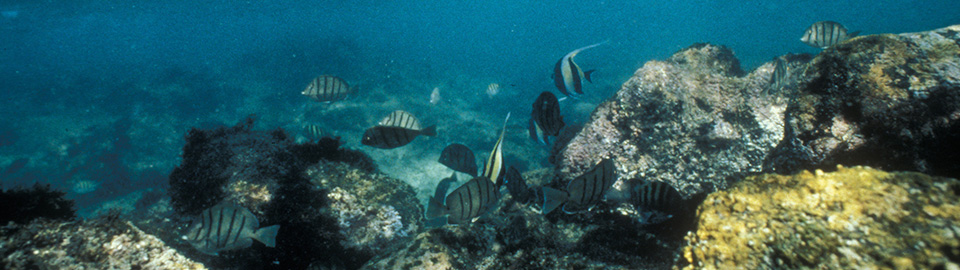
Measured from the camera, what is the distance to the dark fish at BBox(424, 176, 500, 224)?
7.86 feet

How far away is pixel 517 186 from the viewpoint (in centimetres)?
356

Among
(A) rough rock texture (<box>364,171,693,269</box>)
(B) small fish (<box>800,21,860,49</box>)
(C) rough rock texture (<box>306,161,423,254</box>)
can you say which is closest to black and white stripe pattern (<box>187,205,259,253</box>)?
(A) rough rock texture (<box>364,171,693,269</box>)

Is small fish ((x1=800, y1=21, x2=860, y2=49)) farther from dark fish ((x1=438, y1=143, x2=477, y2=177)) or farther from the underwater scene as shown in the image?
dark fish ((x1=438, y1=143, x2=477, y2=177))

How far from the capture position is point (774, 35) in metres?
55.1

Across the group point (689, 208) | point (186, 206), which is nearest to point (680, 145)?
point (689, 208)

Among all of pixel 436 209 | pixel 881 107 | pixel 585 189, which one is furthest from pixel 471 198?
pixel 881 107

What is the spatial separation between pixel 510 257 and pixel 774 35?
→ 71.2 m

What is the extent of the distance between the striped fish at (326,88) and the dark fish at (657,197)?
4570 mm

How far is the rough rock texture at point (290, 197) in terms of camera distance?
3625 millimetres

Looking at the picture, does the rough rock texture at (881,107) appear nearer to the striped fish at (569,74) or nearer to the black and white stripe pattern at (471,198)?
the striped fish at (569,74)

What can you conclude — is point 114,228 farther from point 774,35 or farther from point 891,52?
point 774,35

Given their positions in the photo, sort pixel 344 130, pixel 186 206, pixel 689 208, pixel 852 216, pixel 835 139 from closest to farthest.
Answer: pixel 852 216 < pixel 835 139 < pixel 689 208 < pixel 186 206 < pixel 344 130

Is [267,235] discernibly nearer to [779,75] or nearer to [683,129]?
[683,129]

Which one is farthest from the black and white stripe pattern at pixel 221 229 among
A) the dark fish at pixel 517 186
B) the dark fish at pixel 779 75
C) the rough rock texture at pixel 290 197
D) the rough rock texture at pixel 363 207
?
the dark fish at pixel 779 75
